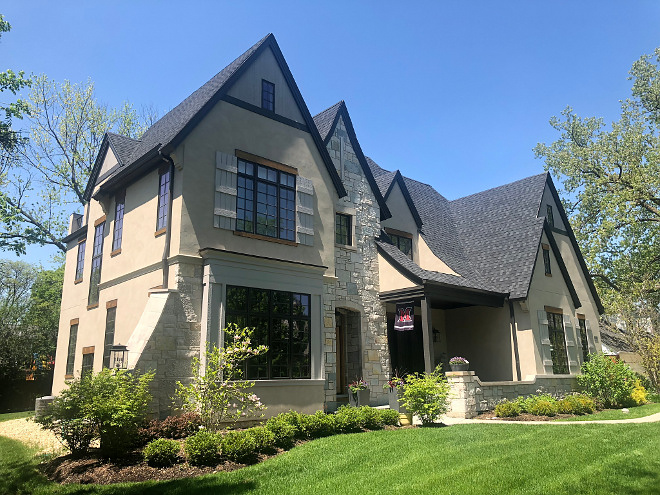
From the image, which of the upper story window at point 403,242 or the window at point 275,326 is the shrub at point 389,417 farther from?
the upper story window at point 403,242

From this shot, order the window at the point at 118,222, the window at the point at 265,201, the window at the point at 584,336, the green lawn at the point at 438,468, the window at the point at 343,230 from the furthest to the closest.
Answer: the window at the point at 584,336
the window at the point at 343,230
the window at the point at 118,222
the window at the point at 265,201
the green lawn at the point at 438,468

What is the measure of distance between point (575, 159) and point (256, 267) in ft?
84.2

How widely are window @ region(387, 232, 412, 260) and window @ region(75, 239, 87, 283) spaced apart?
10.7 m

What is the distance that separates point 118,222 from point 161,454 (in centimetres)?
835

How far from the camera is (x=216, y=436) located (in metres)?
8.70

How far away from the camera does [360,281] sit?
52.7 feet

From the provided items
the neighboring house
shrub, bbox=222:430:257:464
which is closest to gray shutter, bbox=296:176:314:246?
the neighboring house

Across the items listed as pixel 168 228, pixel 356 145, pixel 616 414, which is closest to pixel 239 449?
pixel 168 228

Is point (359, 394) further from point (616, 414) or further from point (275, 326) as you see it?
point (616, 414)

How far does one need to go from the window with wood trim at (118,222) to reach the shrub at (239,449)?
7861 millimetres

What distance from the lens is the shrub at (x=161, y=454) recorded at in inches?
324

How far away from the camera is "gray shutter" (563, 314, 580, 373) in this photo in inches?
736

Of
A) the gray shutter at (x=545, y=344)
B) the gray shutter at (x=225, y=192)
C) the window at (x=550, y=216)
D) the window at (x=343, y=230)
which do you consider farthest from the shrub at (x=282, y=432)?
the window at (x=550, y=216)

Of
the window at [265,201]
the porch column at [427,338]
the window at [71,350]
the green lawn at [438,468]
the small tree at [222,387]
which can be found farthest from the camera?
the window at [71,350]
